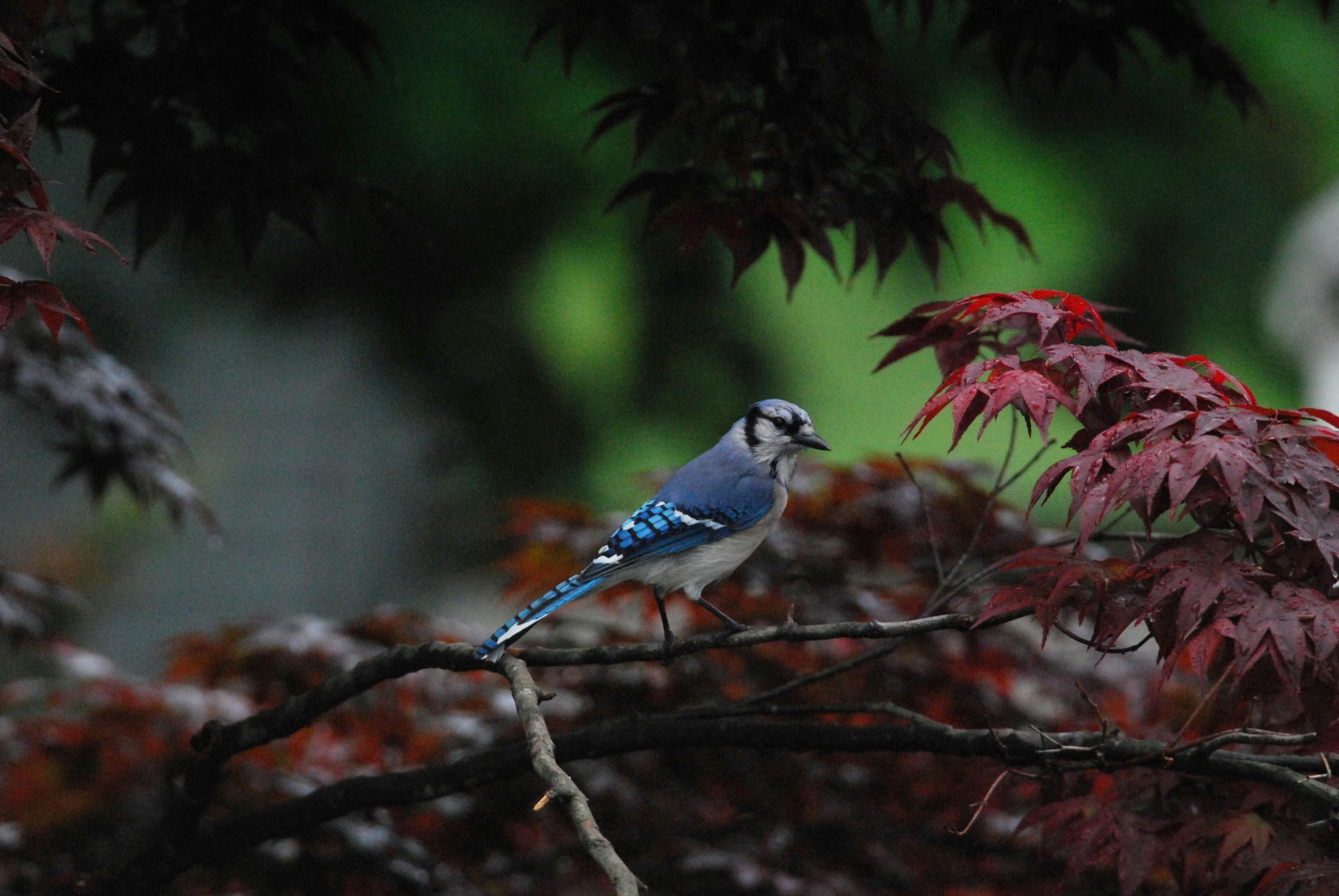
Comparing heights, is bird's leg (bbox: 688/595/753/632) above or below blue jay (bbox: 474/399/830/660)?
below

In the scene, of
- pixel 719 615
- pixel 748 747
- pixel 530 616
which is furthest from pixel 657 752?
pixel 530 616

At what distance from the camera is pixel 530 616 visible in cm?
146

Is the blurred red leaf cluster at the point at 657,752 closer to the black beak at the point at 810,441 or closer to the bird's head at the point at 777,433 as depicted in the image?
the bird's head at the point at 777,433

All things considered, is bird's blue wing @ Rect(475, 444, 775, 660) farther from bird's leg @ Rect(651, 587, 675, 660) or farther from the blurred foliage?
the blurred foliage

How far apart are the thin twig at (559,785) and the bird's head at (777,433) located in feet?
1.79

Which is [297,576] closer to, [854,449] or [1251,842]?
[854,449]

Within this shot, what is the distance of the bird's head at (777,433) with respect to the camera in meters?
1.78

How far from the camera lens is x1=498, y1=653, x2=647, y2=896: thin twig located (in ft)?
3.54

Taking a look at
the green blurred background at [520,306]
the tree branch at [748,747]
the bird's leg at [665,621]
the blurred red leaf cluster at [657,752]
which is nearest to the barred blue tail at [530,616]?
Result: the bird's leg at [665,621]

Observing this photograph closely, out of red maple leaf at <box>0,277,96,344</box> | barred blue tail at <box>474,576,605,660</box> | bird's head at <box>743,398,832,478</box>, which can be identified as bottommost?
barred blue tail at <box>474,576,605,660</box>

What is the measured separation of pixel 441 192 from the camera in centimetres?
559

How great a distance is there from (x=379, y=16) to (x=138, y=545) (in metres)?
3.05

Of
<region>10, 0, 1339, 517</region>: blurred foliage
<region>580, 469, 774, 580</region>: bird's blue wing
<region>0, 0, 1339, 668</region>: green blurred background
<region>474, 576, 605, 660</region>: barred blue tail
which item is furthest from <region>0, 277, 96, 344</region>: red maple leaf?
<region>10, 0, 1339, 517</region>: blurred foliage

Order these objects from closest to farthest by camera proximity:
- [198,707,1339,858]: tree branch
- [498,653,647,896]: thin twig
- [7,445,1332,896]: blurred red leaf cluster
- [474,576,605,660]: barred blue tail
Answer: [498,653,647,896]: thin twig
[474,576,605,660]: barred blue tail
[198,707,1339,858]: tree branch
[7,445,1332,896]: blurred red leaf cluster
